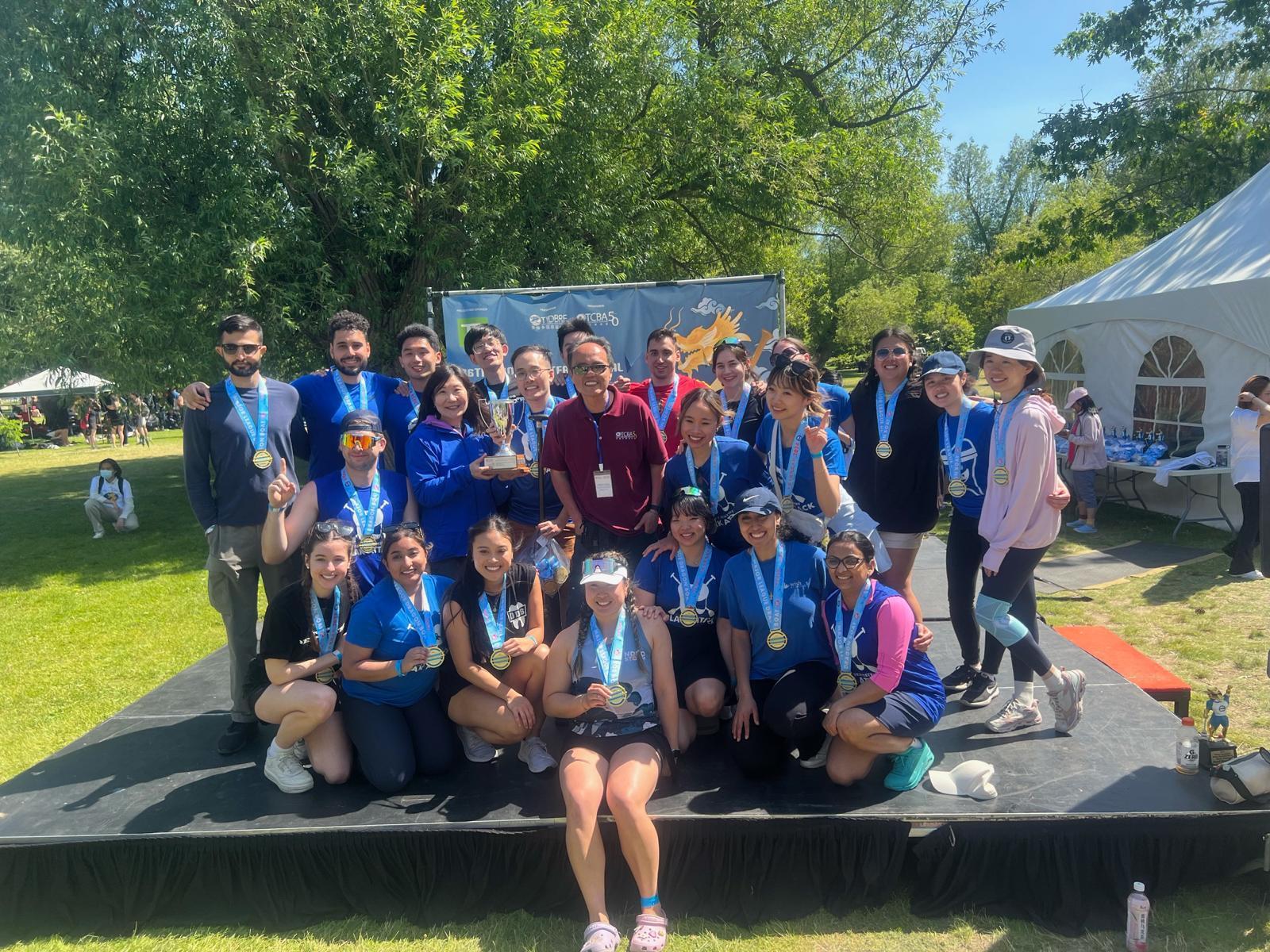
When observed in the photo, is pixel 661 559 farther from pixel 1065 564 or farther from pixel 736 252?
pixel 736 252

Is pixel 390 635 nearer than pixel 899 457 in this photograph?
Yes

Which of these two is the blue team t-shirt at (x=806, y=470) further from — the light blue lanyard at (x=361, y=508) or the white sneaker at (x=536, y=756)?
the light blue lanyard at (x=361, y=508)

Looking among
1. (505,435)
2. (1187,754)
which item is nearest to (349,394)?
(505,435)

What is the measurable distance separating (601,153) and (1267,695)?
9858 millimetres

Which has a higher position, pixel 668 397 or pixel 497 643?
pixel 668 397

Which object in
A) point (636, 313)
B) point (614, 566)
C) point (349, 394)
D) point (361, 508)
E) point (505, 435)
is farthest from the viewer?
point (636, 313)

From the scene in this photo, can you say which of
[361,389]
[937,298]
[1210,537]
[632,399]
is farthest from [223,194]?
[937,298]

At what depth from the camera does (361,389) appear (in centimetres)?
429

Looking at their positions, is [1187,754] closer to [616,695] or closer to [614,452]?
[616,695]

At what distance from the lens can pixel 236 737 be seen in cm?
401

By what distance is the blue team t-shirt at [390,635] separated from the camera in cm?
347

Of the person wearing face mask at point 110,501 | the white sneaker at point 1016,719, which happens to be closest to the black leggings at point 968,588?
the white sneaker at point 1016,719

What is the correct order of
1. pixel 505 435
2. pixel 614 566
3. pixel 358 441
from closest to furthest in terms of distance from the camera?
pixel 614 566, pixel 358 441, pixel 505 435

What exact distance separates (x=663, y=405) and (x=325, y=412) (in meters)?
1.81
